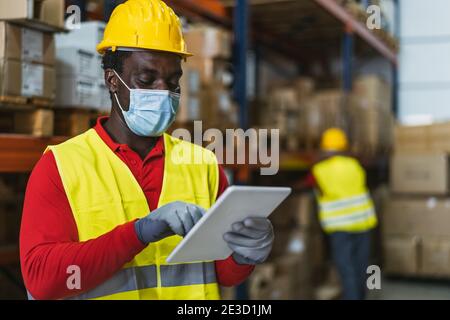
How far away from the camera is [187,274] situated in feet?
6.84

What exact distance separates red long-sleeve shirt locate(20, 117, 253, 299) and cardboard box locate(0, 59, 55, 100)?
3.34ft

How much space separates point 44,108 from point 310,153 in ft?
13.7

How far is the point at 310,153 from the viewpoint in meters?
6.70

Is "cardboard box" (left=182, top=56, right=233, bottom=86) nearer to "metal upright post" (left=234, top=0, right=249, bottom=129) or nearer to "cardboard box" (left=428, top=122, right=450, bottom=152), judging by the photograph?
"metal upright post" (left=234, top=0, right=249, bottom=129)

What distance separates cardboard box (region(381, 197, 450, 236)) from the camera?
7.91 metres

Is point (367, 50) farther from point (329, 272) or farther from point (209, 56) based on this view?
point (209, 56)

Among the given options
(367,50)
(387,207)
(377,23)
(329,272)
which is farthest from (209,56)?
(367,50)

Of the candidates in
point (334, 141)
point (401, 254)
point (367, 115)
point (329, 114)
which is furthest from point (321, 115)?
point (401, 254)

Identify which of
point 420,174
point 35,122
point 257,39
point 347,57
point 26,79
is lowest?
point 420,174

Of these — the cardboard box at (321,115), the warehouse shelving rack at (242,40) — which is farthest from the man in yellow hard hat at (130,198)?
the cardboard box at (321,115)

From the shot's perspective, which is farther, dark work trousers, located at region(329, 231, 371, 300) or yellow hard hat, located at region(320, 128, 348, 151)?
yellow hard hat, located at region(320, 128, 348, 151)

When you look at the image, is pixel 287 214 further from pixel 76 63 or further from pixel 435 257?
pixel 76 63

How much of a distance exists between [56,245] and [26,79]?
51.8 inches

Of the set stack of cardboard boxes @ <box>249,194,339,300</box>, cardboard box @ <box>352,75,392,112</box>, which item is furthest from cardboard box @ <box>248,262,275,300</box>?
cardboard box @ <box>352,75,392,112</box>
